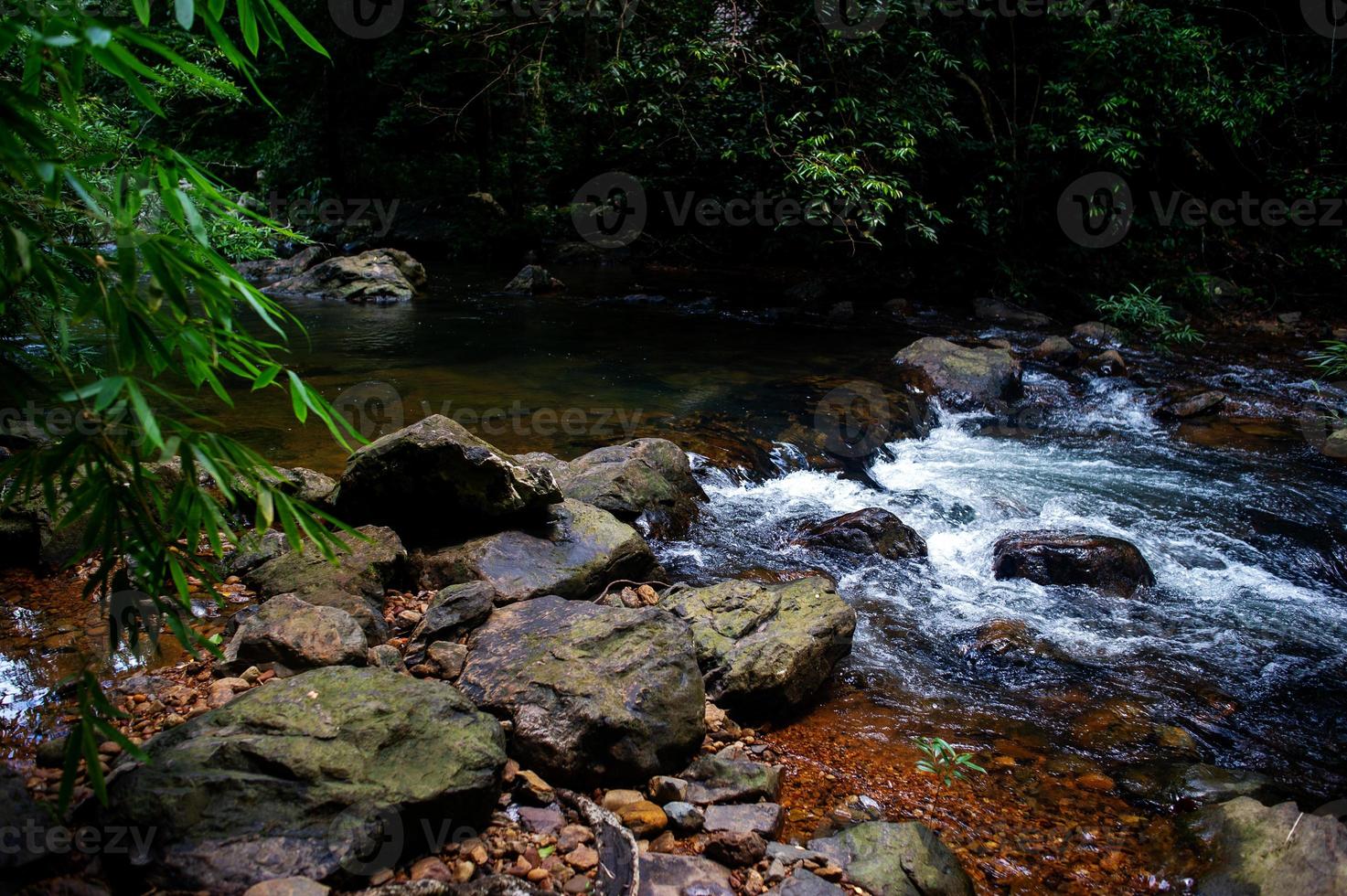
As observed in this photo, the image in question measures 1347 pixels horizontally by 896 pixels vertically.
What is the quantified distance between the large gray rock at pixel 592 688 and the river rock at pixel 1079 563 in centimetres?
283

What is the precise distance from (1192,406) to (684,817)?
807 centimetres

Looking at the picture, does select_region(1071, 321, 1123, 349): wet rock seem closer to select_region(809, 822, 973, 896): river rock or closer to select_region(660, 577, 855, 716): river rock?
select_region(660, 577, 855, 716): river rock

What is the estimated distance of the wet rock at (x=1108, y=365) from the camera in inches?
376

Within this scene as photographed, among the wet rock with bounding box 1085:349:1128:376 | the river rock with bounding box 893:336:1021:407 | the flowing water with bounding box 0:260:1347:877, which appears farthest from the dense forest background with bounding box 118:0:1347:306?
the wet rock with bounding box 1085:349:1128:376

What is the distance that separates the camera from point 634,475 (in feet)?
17.9

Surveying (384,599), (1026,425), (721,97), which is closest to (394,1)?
(721,97)

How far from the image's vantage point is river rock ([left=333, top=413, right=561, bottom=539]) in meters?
4.11

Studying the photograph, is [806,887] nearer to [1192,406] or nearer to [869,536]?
[869,536]

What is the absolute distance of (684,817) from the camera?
2.63 meters

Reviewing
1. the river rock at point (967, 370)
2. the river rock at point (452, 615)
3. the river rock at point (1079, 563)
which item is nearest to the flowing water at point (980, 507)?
the river rock at point (1079, 563)

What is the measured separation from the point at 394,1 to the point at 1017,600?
18.7 m

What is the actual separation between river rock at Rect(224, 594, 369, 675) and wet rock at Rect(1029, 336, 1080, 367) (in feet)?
30.7

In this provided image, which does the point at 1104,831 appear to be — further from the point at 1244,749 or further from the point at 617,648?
the point at 617,648

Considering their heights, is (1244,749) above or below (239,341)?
below
